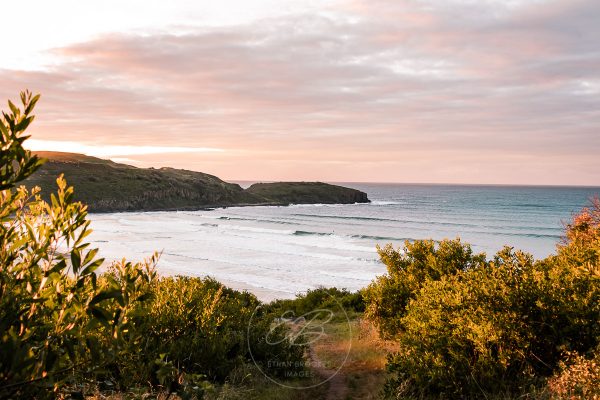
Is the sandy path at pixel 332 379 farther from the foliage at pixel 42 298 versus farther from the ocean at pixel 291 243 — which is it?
the ocean at pixel 291 243

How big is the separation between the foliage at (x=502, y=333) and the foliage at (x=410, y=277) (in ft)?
17.3

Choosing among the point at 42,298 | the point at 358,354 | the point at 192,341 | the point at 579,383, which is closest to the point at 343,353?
the point at 358,354

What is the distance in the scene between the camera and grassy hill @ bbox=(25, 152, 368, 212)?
116 meters

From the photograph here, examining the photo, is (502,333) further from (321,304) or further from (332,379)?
(321,304)

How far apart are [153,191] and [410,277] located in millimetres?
120806

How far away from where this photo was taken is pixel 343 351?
15680 millimetres

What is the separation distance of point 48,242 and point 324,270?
129 feet

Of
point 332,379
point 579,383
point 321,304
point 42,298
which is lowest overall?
point 321,304

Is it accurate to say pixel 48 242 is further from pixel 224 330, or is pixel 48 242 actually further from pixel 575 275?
pixel 575 275

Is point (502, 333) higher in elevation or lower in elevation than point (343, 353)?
higher

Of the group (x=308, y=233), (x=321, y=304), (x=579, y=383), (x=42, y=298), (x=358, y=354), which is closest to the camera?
(x=42, y=298)

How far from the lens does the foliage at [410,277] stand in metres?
16.0

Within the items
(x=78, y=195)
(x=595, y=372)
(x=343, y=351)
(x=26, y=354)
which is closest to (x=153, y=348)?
(x=343, y=351)

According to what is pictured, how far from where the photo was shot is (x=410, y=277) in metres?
16.5
